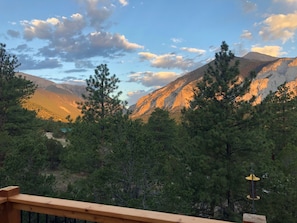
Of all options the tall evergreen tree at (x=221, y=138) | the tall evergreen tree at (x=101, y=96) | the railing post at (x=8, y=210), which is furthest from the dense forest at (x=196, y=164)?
the railing post at (x=8, y=210)

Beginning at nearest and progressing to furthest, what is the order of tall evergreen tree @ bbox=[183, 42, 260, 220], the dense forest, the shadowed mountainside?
1. the dense forest
2. tall evergreen tree @ bbox=[183, 42, 260, 220]
3. the shadowed mountainside

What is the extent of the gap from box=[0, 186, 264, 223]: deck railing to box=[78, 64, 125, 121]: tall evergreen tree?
41.2 ft

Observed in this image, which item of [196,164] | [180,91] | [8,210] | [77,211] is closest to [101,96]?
[196,164]

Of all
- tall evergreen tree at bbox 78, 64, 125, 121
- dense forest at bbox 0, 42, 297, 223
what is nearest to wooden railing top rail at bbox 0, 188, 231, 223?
dense forest at bbox 0, 42, 297, 223

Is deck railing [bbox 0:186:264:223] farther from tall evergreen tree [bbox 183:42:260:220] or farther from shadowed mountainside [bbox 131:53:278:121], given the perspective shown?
Answer: shadowed mountainside [bbox 131:53:278:121]

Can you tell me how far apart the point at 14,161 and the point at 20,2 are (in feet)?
23.1

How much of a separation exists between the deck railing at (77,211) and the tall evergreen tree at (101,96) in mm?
12556

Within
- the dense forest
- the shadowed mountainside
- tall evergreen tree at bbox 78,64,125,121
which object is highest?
the shadowed mountainside

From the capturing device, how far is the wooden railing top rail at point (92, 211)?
1250 mm

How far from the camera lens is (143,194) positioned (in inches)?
277

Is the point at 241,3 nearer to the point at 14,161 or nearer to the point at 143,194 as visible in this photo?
the point at 143,194

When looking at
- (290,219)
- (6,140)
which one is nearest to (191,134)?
(290,219)

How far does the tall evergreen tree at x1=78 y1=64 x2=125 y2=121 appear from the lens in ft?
47.1

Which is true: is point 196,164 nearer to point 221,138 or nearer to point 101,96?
point 221,138
